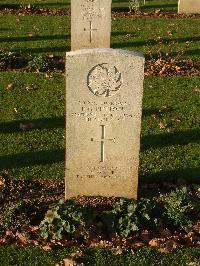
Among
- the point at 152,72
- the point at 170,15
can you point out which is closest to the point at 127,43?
the point at 152,72

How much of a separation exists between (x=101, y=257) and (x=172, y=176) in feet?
6.78

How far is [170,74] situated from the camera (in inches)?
448

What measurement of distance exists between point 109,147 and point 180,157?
178 centimetres

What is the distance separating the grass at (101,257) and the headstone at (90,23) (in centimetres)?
694

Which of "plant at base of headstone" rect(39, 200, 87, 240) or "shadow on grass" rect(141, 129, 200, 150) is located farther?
"shadow on grass" rect(141, 129, 200, 150)

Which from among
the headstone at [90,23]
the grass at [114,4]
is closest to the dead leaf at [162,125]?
the headstone at [90,23]

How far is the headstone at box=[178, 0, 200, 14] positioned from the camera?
687 inches

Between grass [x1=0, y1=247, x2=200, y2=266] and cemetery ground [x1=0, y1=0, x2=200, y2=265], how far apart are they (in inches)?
0.4

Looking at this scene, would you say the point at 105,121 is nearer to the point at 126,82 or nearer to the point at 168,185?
the point at 126,82

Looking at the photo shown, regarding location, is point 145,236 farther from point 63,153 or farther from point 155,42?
point 155,42

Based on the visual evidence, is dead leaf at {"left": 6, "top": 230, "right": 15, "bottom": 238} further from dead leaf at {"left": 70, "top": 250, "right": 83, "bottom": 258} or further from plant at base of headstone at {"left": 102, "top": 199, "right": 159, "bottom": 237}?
plant at base of headstone at {"left": 102, "top": 199, "right": 159, "bottom": 237}

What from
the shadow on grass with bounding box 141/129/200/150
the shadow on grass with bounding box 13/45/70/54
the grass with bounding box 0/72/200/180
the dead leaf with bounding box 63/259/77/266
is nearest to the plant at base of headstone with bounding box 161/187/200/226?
the grass with bounding box 0/72/200/180

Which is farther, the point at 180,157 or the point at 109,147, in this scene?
the point at 180,157

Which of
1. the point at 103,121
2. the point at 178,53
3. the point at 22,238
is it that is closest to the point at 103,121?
the point at 103,121
